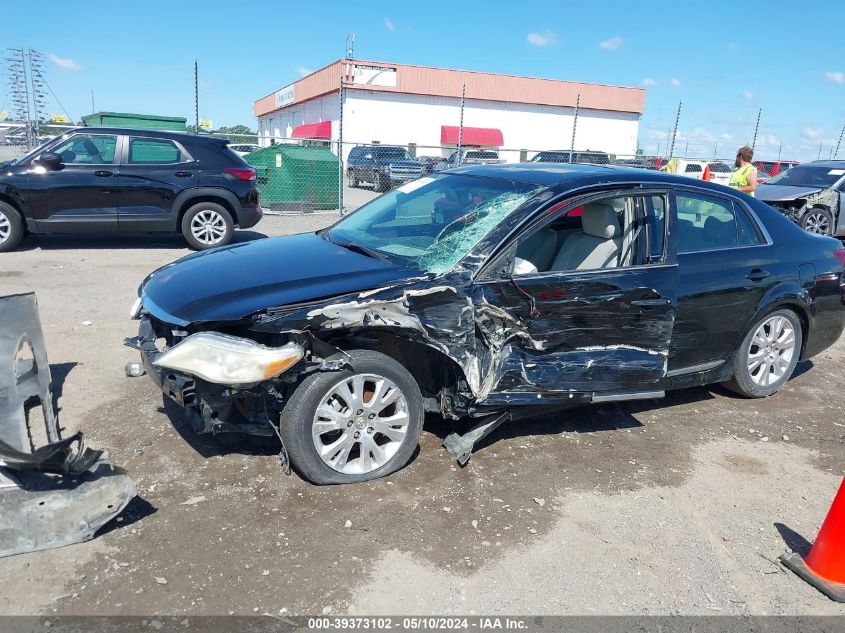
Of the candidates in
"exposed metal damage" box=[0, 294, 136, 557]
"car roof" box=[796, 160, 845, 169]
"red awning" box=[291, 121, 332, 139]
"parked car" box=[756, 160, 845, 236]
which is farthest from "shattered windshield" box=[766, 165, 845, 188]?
"red awning" box=[291, 121, 332, 139]

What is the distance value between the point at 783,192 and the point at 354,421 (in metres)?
13.1

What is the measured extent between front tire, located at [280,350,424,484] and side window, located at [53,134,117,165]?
7400mm

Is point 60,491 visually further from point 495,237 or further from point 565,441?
point 565,441

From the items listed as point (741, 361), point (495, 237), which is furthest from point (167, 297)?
point (741, 361)

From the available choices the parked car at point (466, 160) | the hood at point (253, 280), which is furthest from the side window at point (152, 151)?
the parked car at point (466, 160)

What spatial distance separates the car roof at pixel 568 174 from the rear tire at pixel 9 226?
7.20 metres

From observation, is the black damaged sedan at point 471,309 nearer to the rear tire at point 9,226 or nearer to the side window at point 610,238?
the side window at point 610,238

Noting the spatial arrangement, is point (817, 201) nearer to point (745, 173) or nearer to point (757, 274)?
point (745, 173)

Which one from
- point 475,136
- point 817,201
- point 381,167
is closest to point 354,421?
point 817,201

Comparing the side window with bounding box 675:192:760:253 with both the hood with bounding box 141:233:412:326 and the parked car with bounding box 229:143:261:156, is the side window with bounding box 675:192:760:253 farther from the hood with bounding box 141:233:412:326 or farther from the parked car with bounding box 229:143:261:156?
the parked car with bounding box 229:143:261:156

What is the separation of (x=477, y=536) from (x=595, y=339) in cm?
144

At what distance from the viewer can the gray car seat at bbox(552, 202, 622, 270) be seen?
432 centimetres

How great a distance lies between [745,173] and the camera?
9.02 meters

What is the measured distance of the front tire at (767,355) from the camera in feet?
16.1
